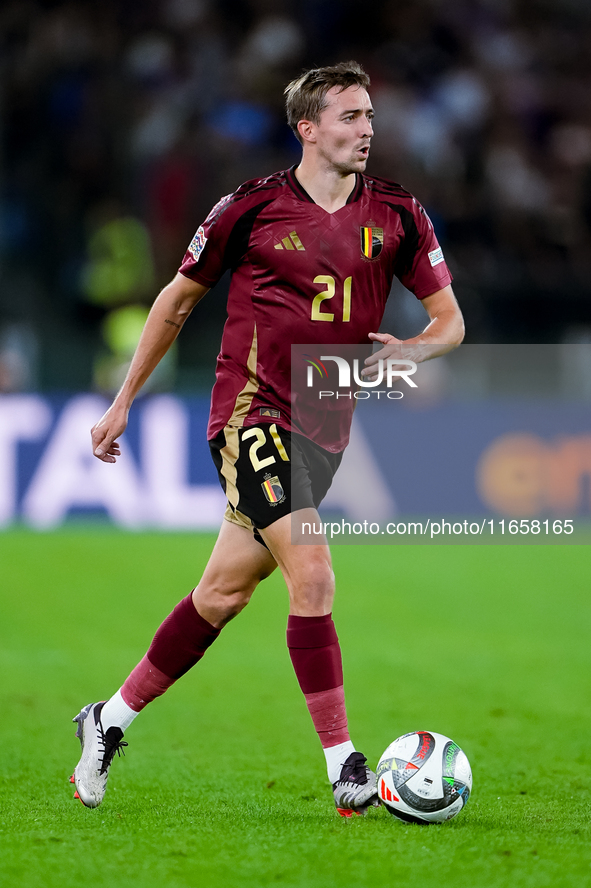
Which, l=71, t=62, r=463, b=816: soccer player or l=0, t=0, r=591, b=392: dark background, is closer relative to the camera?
l=71, t=62, r=463, b=816: soccer player

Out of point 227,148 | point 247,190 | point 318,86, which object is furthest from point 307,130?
point 227,148

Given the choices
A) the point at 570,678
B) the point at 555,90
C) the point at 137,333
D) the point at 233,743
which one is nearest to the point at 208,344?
the point at 137,333

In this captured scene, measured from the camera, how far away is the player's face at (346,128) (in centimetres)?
396

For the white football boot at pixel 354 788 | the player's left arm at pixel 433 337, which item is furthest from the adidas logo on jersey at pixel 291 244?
the white football boot at pixel 354 788

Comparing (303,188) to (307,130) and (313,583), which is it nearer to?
(307,130)

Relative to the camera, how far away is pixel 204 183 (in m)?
13.8

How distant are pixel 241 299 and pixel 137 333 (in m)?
9.06

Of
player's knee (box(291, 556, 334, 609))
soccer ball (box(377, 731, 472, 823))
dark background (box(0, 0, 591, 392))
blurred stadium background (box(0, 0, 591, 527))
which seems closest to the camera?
soccer ball (box(377, 731, 472, 823))

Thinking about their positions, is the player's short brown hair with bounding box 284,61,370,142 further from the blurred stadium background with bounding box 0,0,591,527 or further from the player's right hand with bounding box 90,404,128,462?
the blurred stadium background with bounding box 0,0,591,527

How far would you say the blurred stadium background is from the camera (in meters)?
11.9

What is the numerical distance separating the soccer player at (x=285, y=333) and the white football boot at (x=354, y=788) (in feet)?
0.29

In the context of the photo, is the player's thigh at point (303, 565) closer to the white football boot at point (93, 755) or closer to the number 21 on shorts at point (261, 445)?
the number 21 on shorts at point (261, 445)

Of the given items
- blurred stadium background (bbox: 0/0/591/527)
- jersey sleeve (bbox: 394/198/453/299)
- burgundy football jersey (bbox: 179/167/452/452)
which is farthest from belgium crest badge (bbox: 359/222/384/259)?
blurred stadium background (bbox: 0/0/591/527)

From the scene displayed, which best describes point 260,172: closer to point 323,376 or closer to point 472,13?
point 472,13
